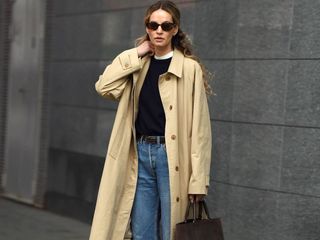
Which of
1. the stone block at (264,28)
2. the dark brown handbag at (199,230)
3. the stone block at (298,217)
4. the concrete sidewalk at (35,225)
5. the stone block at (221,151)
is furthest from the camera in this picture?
the concrete sidewalk at (35,225)

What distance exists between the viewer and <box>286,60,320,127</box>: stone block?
5359 millimetres

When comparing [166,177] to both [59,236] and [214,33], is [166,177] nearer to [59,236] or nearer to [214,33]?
[214,33]

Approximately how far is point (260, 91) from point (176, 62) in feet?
6.02

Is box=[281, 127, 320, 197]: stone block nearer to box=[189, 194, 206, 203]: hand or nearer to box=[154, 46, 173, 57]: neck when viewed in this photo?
box=[189, 194, 206, 203]: hand

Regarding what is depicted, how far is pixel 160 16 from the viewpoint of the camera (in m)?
4.05

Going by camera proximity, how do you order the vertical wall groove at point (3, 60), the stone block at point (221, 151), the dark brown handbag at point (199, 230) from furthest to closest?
the vertical wall groove at point (3, 60) → the stone block at point (221, 151) → the dark brown handbag at point (199, 230)

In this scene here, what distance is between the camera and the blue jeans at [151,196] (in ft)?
13.5

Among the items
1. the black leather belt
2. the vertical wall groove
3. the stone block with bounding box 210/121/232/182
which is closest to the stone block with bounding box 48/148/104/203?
the vertical wall groove

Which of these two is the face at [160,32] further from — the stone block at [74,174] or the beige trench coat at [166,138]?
the stone block at [74,174]

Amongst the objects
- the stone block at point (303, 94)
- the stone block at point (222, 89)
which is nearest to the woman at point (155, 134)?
the stone block at point (303, 94)

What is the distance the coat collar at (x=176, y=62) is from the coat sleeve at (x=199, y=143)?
11 cm

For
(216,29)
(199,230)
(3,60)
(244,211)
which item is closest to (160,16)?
(199,230)

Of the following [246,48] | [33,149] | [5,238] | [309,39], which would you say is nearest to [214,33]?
[246,48]

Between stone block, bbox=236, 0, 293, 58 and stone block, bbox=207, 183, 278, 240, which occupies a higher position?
stone block, bbox=236, 0, 293, 58
